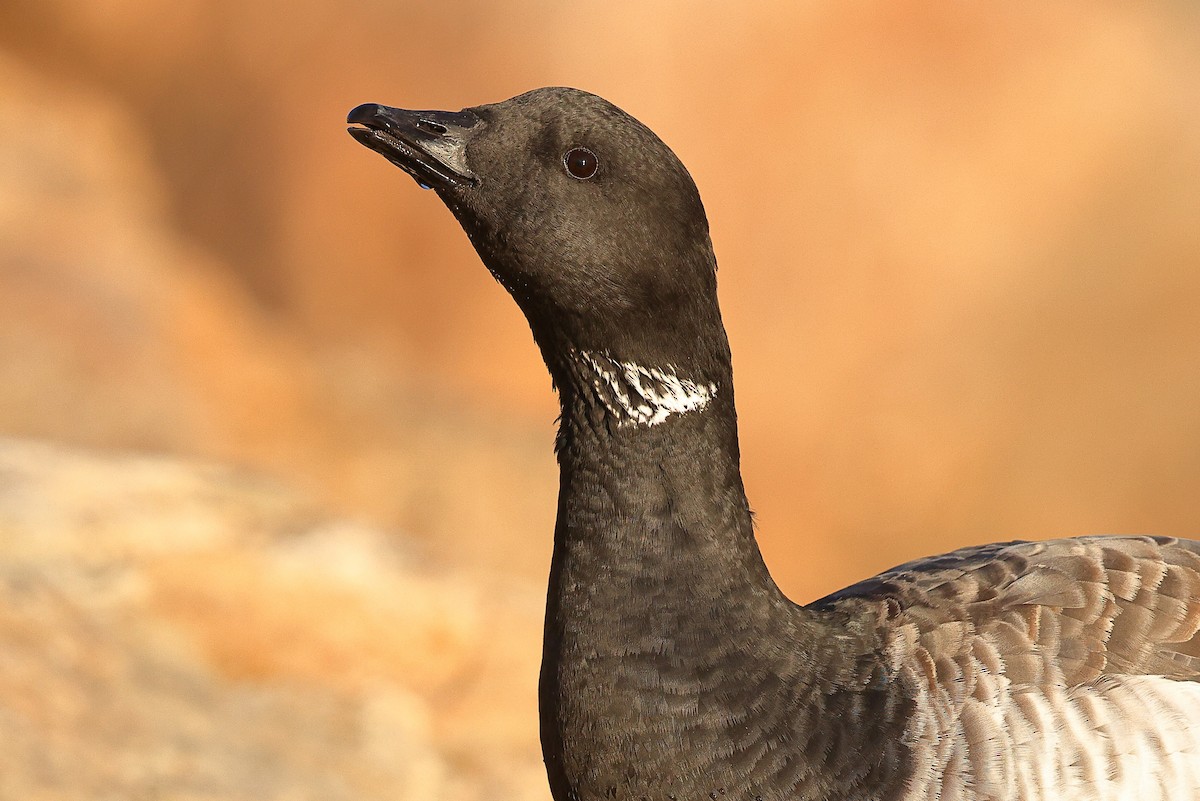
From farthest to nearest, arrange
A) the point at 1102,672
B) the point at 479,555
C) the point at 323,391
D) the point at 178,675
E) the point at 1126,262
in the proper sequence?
the point at 323,391, the point at 1126,262, the point at 479,555, the point at 178,675, the point at 1102,672

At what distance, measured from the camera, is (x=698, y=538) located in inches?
131

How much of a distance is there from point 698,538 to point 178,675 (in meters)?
3.34

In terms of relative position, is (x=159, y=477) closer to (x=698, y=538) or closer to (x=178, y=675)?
(x=178, y=675)

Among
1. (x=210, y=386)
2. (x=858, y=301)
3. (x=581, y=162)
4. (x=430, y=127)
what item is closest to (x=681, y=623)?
(x=581, y=162)

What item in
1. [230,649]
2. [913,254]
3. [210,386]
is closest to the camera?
[230,649]

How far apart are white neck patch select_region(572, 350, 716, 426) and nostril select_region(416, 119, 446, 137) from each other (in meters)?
0.67

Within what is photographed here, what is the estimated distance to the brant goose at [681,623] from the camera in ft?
10.4

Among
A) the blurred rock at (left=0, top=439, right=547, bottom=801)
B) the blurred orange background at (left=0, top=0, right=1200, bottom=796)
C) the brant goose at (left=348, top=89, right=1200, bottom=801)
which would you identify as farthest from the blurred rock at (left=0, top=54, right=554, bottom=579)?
the brant goose at (left=348, top=89, right=1200, bottom=801)

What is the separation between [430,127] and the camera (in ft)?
10.8

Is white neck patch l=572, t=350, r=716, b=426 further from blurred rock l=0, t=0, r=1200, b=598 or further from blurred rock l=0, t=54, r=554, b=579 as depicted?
blurred rock l=0, t=0, r=1200, b=598

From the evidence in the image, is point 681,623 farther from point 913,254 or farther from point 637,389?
point 913,254

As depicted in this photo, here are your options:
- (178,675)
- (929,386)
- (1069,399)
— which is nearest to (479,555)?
(178,675)

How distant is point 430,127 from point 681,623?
1.43 m

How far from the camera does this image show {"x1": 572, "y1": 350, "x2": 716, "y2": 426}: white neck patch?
3.28 meters
